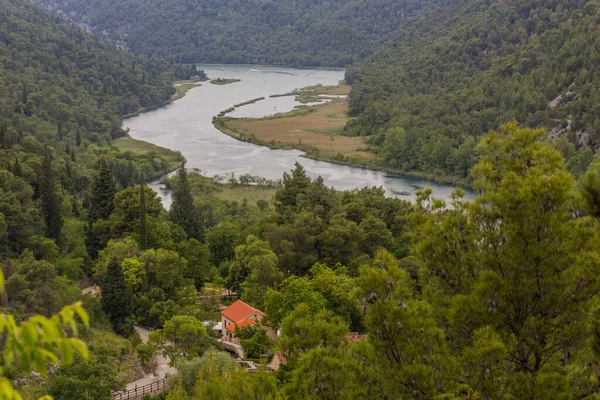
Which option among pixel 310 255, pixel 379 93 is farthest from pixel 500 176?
pixel 379 93

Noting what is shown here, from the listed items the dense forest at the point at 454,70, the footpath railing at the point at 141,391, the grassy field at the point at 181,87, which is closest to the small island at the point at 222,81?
the grassy field at the point at 181,87

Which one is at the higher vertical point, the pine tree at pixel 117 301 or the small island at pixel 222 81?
the pine tree at pixel 117 301

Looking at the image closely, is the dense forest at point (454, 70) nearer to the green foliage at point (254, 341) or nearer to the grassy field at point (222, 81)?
the grassy field at point (222, 81)

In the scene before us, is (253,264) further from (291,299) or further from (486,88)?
(486,88)

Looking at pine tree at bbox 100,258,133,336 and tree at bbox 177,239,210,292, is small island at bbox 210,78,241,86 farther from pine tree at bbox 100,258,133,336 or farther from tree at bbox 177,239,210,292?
pine tree at bbox 100,258,133,336

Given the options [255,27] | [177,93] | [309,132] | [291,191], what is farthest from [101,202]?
[255,27]

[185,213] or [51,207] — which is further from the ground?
[51,207]

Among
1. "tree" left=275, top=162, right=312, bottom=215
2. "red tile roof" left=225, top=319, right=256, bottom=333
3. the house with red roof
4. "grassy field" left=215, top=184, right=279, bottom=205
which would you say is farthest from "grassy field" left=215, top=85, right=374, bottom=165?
"red tile roof" left=225, top=319, right=256, bottom=333
